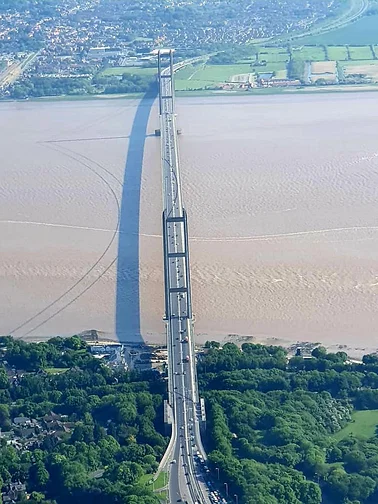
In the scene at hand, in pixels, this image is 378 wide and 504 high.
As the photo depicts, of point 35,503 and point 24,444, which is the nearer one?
point 35,503

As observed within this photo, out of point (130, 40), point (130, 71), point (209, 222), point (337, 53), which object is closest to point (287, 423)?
point (209, 222)

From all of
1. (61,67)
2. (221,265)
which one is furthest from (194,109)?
(221,265)

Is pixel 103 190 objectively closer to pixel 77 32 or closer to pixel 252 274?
pixel 252 274

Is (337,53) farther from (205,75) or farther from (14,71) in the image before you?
(14,71)

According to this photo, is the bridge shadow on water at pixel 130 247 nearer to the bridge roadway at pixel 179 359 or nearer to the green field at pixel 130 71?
the bridge roadway at pixel 179 359

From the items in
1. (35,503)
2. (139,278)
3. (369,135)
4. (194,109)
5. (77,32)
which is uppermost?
(77,32)

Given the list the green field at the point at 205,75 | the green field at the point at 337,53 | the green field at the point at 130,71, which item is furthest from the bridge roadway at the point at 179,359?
the green field at the point at 337,53

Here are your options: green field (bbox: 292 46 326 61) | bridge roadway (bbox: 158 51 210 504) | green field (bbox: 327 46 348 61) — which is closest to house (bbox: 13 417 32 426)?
bridge roadway (bbox: 158 51 210 504)
